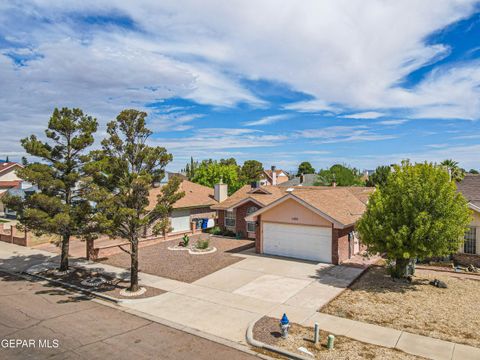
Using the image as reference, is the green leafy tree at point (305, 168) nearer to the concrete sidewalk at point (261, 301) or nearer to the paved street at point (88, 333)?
the concrete sidewalk at point (261, 301)

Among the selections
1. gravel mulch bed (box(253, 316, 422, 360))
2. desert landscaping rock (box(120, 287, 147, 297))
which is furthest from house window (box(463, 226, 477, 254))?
desert landscaping rock (box(120, 287, 147, 297))

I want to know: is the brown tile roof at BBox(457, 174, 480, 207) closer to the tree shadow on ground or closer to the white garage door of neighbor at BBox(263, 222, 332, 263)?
the white garage door of neighbor at BBox(263, 222, 332, 263)

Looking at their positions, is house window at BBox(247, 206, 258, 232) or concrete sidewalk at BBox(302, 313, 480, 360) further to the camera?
house window at BBox(247, 206, 258, 232)

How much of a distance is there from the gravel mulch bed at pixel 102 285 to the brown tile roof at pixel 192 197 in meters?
11.7

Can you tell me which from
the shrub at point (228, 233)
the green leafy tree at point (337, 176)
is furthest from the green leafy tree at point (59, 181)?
the green leafy tree at point (337, 176)

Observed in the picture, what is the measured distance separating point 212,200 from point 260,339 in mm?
25660

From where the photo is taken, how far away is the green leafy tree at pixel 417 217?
15734 millimetres

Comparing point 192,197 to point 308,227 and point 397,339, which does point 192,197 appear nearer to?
point 308,227

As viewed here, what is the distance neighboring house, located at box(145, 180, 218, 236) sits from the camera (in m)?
32.0

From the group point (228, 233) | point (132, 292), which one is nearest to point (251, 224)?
point (228, 233)

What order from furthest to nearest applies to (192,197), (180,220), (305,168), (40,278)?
(305,168) < (192,197) < (180,220) < (40,278)

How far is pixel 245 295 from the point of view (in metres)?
15.6

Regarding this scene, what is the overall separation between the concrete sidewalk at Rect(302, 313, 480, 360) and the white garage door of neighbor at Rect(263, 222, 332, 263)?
8.73 metres

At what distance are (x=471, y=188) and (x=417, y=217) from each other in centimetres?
1205
